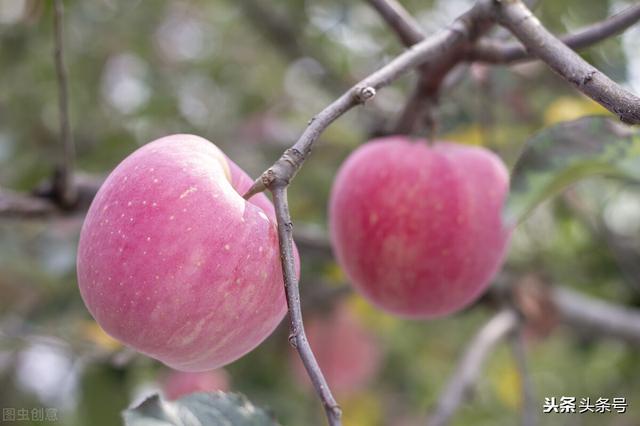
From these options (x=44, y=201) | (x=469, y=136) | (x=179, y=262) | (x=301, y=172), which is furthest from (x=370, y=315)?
(x=179, y=262)

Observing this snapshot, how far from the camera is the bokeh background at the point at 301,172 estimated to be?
4.72ft

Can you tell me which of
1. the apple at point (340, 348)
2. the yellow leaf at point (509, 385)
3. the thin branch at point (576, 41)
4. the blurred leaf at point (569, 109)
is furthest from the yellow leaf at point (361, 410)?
the thin branch at point (576, 41)

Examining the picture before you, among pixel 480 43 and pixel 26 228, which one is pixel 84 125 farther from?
pixel 480 43

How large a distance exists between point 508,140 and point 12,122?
119cm

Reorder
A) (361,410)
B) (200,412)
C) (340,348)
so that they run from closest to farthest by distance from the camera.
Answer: (200,412) < (340,348) < (361,410)

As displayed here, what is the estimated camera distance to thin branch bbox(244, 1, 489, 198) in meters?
0.52

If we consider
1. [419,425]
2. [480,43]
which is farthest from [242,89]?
[480,43]

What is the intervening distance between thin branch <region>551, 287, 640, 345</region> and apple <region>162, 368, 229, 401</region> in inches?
28.0

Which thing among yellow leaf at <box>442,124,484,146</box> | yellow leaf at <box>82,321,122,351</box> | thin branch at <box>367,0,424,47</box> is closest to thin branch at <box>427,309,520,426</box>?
yellow leaf at <box>442,124,484,146</box>

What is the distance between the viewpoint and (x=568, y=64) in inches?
20.6

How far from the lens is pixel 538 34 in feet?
1.88

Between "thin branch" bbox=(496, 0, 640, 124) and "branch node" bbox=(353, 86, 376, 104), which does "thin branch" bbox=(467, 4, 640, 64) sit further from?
"branch node" bbox=(353, 86, 376, 104)

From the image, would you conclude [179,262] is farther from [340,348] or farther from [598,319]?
[340,348]
